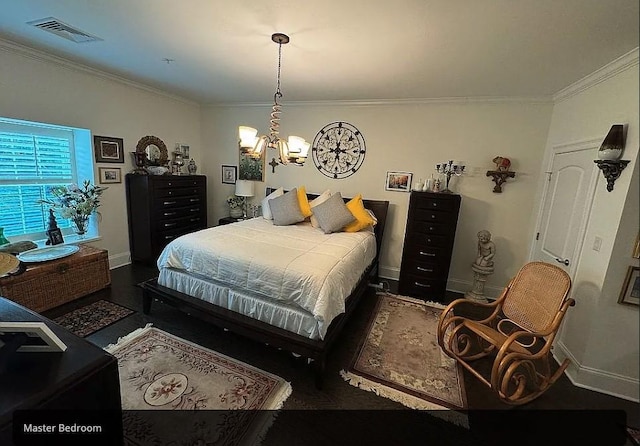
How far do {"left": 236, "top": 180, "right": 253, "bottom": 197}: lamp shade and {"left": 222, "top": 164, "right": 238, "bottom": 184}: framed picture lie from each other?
380 millimetres

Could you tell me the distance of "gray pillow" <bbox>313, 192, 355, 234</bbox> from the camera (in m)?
3.22

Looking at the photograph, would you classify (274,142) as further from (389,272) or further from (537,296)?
(389,272)

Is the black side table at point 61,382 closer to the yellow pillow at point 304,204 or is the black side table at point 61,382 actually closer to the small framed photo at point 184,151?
the yellow pillow at point 304,204

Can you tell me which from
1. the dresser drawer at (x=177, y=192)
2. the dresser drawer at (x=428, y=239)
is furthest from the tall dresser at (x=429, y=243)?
the dresser drawer at (x=177, y=192)

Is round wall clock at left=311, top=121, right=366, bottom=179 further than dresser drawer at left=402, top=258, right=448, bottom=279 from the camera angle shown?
Yes

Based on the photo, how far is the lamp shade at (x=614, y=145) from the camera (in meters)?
0.51

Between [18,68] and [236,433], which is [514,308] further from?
[18,68]

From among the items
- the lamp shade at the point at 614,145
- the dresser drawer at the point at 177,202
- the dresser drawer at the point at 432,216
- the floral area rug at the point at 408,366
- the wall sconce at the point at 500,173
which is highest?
the wall sconce at the point at 500,173

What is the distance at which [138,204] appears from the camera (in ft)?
11.9

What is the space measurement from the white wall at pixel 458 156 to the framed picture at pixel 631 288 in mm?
3245

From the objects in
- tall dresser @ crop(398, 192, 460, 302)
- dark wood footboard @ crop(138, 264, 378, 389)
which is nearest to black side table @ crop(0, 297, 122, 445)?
dark wood footboard @ crop(138, 264, 378, 389)

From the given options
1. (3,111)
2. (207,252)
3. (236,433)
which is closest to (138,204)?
(3,111)

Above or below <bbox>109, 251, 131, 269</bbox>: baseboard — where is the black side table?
above

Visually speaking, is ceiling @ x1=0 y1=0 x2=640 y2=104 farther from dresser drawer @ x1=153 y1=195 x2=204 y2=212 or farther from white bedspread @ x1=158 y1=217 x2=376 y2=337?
white bedspread @ x1=158 y1=217 x2=376 y2=337
